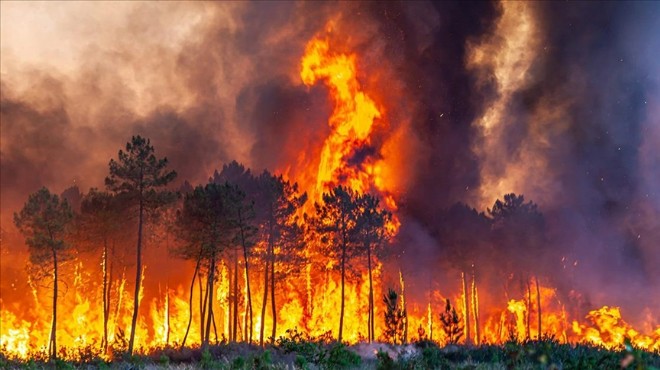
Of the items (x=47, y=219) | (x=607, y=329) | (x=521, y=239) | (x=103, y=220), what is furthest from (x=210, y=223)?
(x=607, y=329)

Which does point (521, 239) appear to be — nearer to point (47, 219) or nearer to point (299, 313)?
point (299, 313)

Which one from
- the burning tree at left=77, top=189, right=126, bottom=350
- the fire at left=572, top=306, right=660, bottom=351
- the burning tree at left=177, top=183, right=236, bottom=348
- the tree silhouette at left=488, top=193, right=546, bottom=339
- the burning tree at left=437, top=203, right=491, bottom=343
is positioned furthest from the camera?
the tree silhouette at left=488, top=193, right=546, bottom=339

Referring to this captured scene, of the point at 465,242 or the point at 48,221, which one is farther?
the point at 465,242

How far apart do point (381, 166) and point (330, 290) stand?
3432cm

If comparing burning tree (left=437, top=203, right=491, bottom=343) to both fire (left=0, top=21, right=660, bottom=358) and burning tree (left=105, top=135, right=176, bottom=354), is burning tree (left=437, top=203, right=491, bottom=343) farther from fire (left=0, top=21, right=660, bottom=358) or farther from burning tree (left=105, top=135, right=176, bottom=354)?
burning tree (left=105, top=135, right=176, bottom=354)

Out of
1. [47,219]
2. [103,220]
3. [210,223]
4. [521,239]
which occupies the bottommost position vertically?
[210,223]

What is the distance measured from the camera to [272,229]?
4831cm

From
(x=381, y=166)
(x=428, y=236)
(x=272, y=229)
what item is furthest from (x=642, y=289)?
(x=272, y=229)

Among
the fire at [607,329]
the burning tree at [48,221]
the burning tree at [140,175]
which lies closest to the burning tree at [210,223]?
the burning tree at [140,175]

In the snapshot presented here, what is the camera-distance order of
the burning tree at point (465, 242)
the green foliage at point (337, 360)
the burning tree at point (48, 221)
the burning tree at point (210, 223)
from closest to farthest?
the green foliage at point (337, 360) < the burning tree at point (210, 223) < the burning tree at point (48, 221) < the burning tree at point (465, 242)

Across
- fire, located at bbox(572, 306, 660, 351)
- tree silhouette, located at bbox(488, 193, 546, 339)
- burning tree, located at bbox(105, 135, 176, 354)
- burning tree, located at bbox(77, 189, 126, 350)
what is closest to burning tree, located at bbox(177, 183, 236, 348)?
burning tree, located at bbox(105, 135, 176, 354)

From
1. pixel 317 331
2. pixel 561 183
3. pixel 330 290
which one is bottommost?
pixel 317 331

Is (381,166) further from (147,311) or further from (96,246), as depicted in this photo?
(96,246)

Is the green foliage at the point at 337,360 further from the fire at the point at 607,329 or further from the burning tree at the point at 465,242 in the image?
the fire at the point at 607,329
